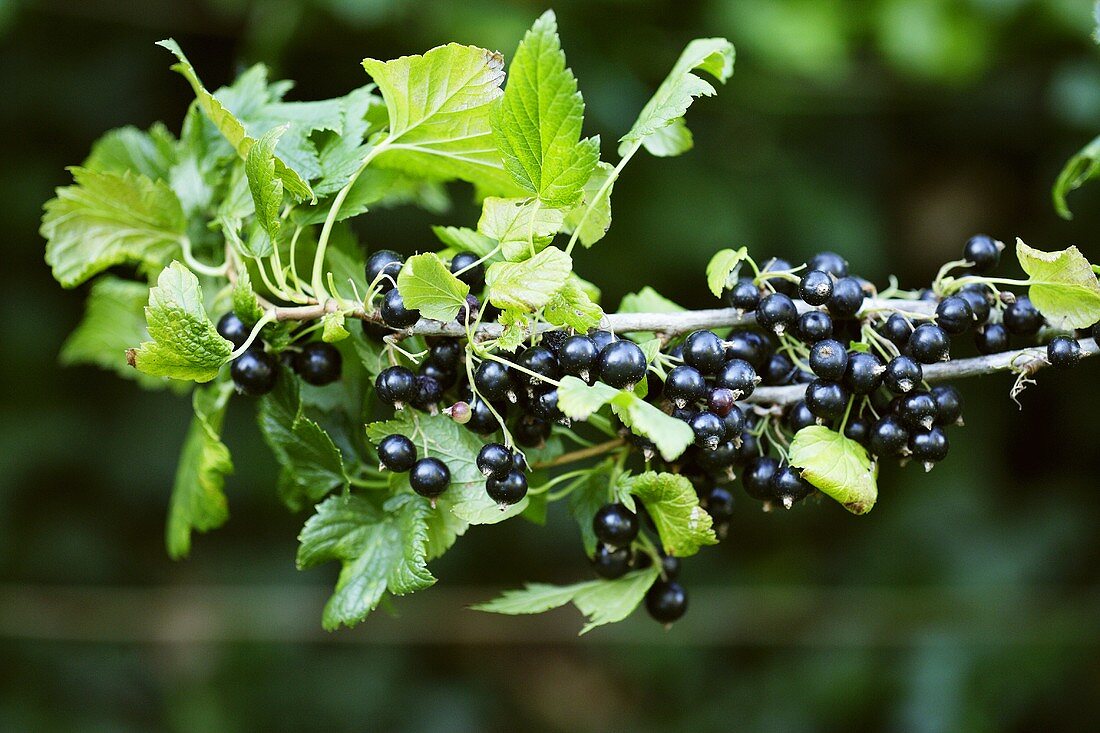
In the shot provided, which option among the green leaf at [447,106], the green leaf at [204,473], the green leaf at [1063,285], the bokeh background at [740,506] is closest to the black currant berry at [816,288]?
the green leaf at [1063,285]

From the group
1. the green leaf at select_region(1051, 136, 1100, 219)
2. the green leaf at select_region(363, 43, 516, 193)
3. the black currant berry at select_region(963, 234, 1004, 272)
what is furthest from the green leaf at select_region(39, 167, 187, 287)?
the green leaf at select_region(1051, 136, 1100, 219)

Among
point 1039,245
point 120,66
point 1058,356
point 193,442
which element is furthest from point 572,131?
point 1039,245

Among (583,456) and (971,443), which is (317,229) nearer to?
(583,456)

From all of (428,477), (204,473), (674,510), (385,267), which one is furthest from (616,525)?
(204,473)

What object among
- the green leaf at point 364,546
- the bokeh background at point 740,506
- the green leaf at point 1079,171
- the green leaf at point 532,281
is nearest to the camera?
the green leaf at point 532,281

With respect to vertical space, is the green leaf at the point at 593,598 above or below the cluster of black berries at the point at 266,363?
below

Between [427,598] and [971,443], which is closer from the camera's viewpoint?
[971,443]

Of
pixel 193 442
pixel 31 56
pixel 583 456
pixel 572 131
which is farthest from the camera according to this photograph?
pixel 31 56

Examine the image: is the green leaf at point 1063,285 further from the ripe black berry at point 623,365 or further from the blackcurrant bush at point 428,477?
the blackcurrant bush at point 428,477
